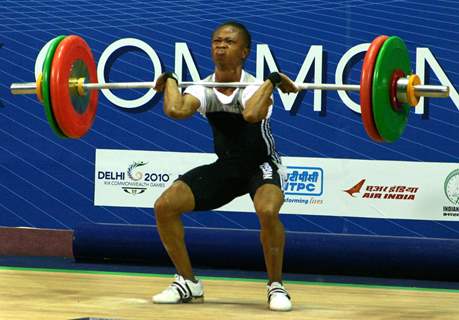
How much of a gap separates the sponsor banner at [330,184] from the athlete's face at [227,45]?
60.8 inches

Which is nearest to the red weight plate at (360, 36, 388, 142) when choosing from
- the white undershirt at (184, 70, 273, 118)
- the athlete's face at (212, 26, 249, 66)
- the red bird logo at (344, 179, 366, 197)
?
the white undershirt at (184, 70, 273, 118)

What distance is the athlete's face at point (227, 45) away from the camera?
5859 mm

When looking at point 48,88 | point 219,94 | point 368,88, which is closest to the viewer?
point 368,88

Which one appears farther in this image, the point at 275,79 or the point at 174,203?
the point at 174,203

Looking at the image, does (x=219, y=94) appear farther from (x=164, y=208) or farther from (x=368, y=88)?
(x=368, y=88)

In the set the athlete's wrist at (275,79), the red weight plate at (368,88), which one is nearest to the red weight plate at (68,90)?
the athlete's wrist at (275,79)

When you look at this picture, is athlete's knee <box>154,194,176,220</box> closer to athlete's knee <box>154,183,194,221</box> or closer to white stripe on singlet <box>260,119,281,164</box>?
athlete's knee <box>154,183,194,221</box>

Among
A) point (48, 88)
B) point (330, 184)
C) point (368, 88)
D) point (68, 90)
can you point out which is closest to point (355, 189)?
point (330, 184)

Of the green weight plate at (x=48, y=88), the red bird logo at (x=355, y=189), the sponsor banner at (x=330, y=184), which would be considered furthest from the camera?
the red bird logo at (x=355, y=189)

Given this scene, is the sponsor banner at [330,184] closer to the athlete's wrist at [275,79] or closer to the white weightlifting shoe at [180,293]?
the white weightlifting shoe at [180,293]

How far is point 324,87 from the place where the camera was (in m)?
5.95

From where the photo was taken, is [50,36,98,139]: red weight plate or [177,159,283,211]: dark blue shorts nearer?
[177,159,283,211]: dark blue shorts

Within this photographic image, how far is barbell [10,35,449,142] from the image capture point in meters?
5.71

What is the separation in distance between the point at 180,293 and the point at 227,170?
2.23 ft
